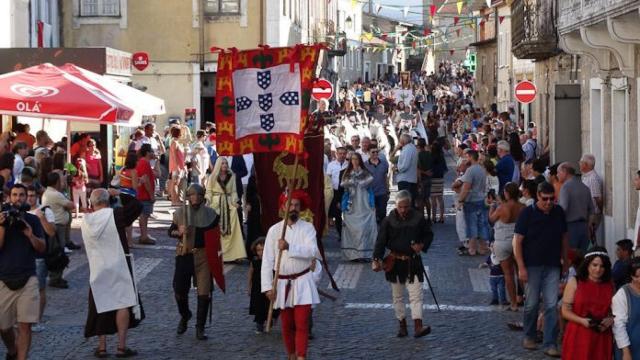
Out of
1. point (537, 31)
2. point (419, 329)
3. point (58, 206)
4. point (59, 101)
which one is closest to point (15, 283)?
point (419, 329)

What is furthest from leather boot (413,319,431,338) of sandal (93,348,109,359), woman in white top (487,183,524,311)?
sandal (93,348,109,359)

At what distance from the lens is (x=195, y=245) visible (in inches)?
525

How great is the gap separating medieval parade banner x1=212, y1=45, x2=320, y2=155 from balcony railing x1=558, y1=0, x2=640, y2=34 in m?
3.86

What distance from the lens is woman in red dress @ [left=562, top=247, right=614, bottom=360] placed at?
33.9 feet

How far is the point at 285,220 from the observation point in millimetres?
11797

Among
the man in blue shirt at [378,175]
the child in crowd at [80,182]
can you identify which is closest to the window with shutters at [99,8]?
the child in crowd at [80,182]

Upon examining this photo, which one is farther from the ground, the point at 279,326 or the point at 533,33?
the point at 533,33

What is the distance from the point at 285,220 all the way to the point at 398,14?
90.8m

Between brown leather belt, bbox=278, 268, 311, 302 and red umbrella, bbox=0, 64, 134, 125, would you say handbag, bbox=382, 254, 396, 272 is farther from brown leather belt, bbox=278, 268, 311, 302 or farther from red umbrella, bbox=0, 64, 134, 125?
red umbrella, bbox=0, 64, 134, 125

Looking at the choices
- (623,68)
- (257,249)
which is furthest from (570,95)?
(257,249)

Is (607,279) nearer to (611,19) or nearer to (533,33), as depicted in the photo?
(611,19)

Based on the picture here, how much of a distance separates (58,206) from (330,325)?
4.06 m

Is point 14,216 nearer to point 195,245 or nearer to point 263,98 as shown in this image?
point 195,245

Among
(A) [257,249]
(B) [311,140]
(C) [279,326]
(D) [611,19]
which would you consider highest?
(D) [611,19]
